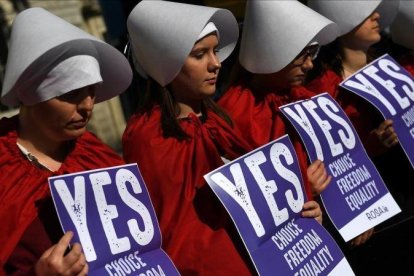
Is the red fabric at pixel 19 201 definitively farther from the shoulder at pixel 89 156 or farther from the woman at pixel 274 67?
the woman at pixel 274 67

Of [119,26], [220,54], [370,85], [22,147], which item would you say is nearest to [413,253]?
[370,85]

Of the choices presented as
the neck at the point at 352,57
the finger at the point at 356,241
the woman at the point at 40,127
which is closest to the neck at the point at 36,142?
the woman at the point at 40,127

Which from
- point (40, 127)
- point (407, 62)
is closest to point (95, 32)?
point (407, 62)

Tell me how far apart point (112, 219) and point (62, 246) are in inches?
9.2

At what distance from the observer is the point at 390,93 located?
Answer: 8.67 feet

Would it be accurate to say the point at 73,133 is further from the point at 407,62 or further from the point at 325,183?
the point at 407,62

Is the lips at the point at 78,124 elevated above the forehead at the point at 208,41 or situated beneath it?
situated beneath

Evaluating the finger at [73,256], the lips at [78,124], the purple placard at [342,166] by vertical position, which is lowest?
the purple placard at [342,166]

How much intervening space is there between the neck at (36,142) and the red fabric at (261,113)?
84cm

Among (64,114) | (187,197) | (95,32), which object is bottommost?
(95,32)

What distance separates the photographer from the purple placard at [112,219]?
1.58m

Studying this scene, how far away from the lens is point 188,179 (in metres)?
1.94

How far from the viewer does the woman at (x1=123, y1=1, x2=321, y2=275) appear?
187 centimetres

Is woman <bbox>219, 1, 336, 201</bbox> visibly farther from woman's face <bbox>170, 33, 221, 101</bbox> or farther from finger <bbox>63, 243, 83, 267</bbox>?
finger <bbox>63, 243, 83, 267</bbox>
